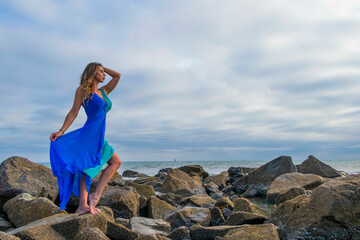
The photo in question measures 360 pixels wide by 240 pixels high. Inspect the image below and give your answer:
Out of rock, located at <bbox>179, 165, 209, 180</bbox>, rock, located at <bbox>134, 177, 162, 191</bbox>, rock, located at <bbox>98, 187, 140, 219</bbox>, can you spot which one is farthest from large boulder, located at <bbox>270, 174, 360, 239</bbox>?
rock, located at <bbox>179, 165, 209, 180</bbox>

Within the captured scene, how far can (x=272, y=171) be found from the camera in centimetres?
1406

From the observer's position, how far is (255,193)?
12289mm

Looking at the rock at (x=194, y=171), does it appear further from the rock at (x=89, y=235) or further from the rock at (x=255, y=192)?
the rock at (x=89, y=235)

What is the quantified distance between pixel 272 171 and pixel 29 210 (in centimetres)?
1072

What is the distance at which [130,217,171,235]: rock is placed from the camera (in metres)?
5.93

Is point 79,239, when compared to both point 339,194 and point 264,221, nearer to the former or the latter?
point 264,221

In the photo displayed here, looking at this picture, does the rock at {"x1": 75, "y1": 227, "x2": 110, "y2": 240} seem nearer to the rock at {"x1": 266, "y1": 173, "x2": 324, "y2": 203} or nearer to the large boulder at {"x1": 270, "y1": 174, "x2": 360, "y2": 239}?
the large boulder at {"x1": 270, "y1": 174, "x2": 360, "y2": 239}

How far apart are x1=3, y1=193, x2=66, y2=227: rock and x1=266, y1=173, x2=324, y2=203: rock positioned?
269 inches

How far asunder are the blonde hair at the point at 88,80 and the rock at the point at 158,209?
3.79 meters

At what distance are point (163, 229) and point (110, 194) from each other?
1.62 metres

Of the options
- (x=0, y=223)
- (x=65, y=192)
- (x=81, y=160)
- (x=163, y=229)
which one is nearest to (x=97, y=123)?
(x=81, y=160)

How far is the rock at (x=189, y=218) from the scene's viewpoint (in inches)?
255

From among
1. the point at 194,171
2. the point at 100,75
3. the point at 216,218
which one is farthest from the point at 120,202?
the point at 194,171

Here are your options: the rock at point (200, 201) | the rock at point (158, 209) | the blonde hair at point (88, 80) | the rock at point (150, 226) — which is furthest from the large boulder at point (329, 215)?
the blonde hair at point (88, 80)
